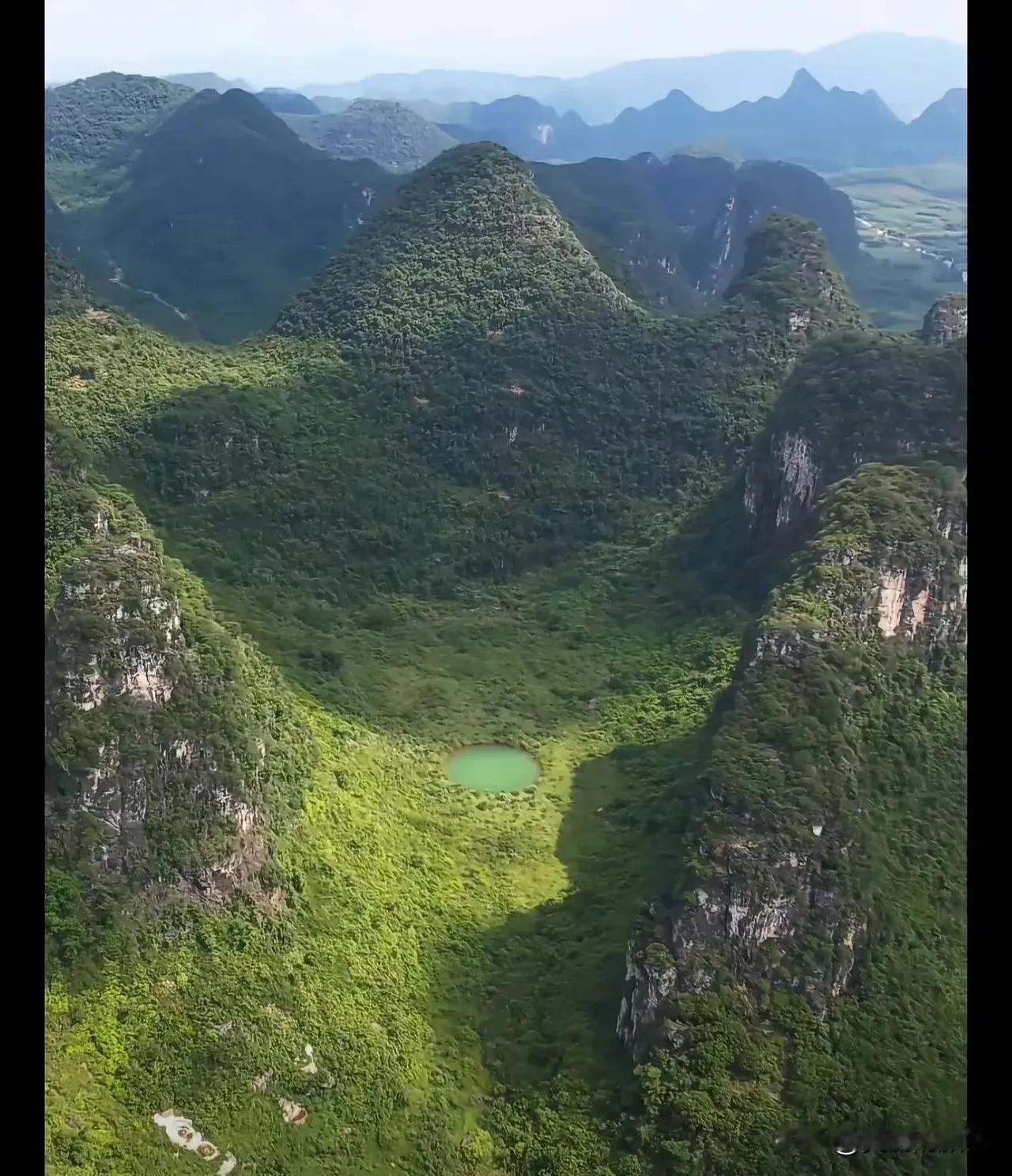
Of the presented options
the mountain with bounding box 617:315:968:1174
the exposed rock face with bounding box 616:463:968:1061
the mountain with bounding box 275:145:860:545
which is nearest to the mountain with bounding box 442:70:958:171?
the mountain with bounding box 275:145:860:545

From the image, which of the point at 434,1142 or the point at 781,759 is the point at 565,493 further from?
the point at 434,1142

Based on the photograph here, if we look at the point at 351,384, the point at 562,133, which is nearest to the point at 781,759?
the point at 351,384

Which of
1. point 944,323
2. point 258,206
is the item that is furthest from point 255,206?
point 944,323

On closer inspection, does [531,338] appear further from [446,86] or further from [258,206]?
[446,86]

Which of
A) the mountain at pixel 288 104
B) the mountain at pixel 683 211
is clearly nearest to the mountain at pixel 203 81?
the mountain at pixel 288 104

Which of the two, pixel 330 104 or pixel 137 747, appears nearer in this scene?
pixel 137 747
